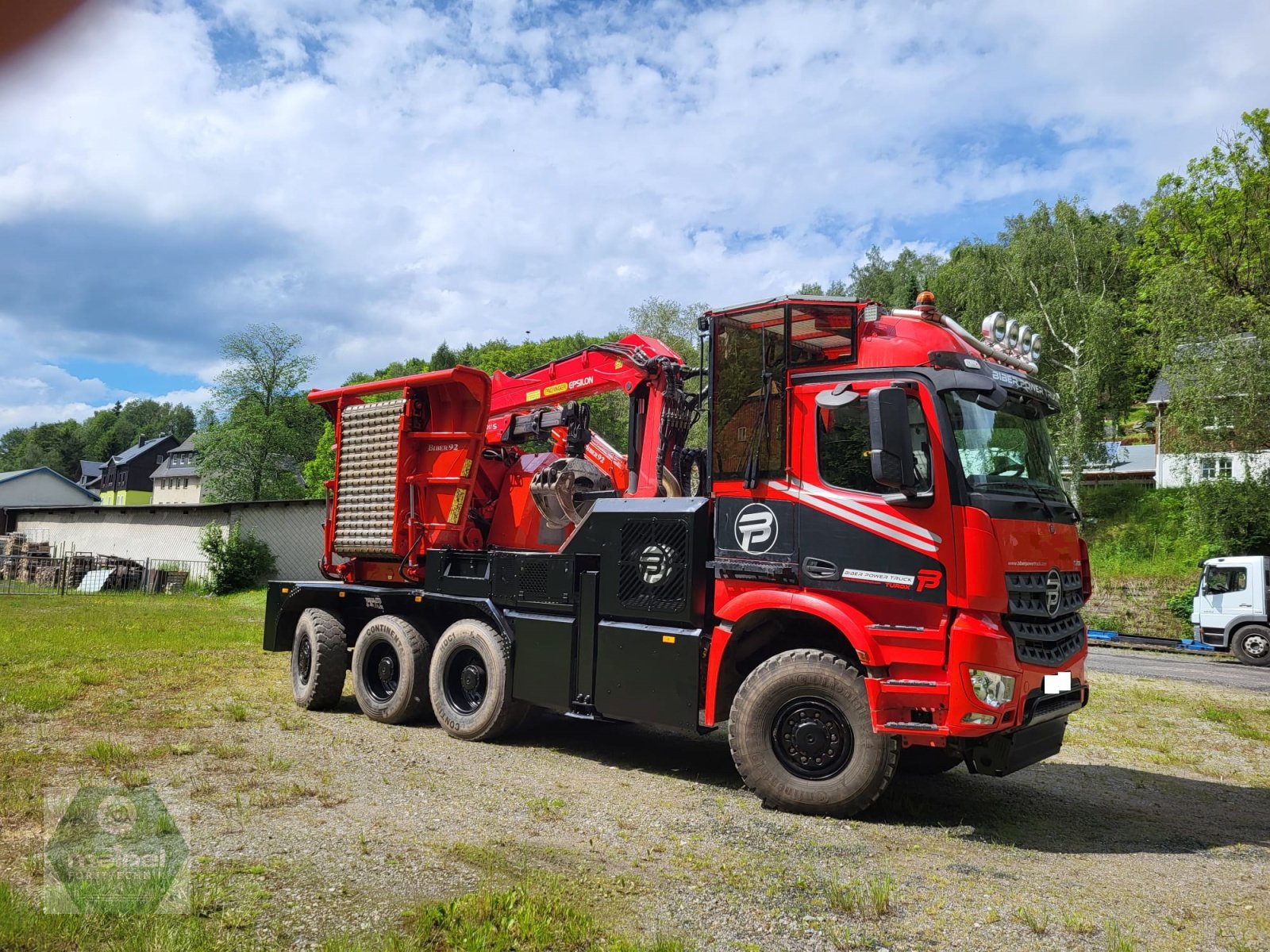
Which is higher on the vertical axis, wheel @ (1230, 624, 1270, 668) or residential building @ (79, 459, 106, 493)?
residential building @ (79, 459, 106, 493)

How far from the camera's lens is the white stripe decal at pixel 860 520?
604cm

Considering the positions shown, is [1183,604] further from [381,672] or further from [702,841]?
[702,841]

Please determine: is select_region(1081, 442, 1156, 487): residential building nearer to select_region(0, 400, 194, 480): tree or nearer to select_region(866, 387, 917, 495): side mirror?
select_region(866, 387, 917, 495): side mirror

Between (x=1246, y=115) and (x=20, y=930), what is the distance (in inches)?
1477

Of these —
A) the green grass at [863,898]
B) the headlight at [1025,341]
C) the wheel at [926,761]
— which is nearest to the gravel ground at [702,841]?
the green grass at [863,898]

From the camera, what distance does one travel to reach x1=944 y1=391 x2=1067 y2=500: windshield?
618 cm

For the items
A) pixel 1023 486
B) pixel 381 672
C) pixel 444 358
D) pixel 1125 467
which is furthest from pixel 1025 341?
pixel 444 358

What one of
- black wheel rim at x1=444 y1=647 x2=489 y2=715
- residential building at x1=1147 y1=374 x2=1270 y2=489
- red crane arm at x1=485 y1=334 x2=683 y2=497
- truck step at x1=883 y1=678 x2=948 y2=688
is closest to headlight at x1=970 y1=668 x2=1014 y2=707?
truck step at x1=883 y1=678 x2=948 y2=688

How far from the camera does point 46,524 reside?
41.7 meters

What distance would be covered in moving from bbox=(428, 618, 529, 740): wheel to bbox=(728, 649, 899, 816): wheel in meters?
2.71

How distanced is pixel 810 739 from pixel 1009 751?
129cm

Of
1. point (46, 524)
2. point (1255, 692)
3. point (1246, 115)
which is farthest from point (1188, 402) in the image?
point (46, 524)

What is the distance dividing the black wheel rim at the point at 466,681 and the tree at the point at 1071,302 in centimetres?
3055

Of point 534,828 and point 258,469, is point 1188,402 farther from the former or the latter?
point 258,469
